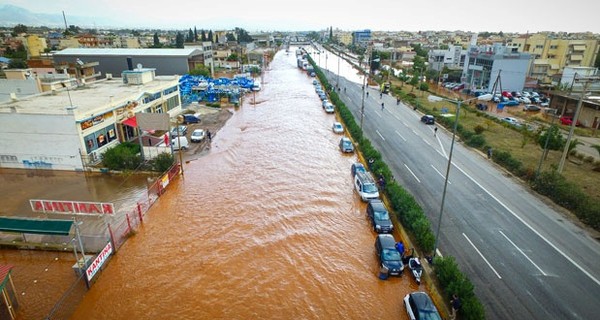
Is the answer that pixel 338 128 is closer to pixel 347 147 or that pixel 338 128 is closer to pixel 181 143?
pixel 347 147

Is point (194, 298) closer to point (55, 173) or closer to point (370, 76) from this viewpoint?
point (55, 173)

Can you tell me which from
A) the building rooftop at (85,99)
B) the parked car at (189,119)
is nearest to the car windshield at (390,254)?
the building rooftop at (85,99)

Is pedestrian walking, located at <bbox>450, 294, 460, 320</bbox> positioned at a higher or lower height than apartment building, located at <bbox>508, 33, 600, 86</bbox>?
lower

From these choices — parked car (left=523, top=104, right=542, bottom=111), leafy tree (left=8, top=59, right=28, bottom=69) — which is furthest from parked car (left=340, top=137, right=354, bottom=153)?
leafy tree (left=8, top=59, right=28, bottom=69)

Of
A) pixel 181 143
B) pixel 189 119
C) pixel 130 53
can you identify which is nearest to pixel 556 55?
pixel 189 119

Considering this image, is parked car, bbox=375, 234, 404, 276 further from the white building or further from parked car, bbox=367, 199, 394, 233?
the white building
